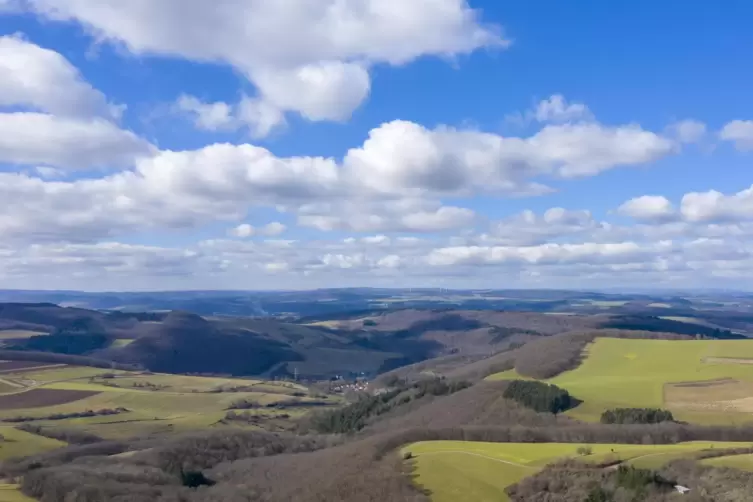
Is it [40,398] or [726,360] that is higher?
[726,360]

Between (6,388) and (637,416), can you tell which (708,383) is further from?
(6,388)

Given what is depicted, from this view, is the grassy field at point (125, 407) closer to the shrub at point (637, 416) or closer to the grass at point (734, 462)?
the shrub at point (637, 416)

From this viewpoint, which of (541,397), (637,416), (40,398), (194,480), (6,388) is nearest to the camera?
(194,480)

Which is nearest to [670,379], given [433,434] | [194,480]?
[433,434]

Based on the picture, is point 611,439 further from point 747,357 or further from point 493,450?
point 747,357

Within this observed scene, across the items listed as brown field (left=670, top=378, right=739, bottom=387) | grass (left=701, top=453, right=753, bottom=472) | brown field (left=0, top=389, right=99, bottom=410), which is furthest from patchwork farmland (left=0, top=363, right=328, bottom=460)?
grass (left=701, top=453, right=753, bottom=472)

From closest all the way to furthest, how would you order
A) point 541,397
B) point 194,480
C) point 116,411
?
point 194,480 < point 541,397 < point 116,411

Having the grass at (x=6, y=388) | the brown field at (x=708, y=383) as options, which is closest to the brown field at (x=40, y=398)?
the grass at (x=6, y=388)
